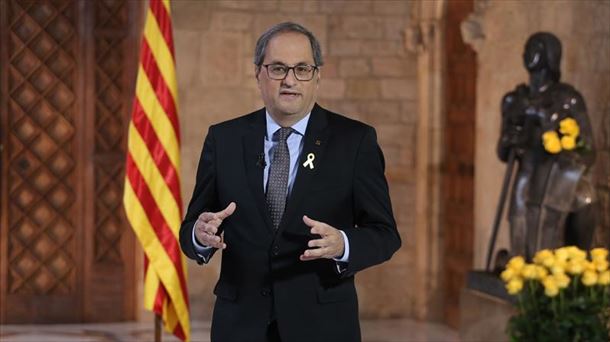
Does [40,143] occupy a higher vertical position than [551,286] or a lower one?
higher

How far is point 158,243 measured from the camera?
5.79 meters

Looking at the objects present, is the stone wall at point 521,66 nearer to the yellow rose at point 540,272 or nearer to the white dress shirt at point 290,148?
the yellow rose at point 540,272

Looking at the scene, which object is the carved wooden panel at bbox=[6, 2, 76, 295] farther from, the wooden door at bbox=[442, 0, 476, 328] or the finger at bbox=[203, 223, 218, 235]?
the finger at bbox=[203, 223, 218, 235]

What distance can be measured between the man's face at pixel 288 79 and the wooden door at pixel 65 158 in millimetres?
5556

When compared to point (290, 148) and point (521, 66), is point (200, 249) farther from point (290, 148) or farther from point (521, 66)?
point (521, 66)

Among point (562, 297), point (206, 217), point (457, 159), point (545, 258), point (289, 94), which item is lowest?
point (562, 297)

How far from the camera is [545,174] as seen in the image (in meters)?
5.64

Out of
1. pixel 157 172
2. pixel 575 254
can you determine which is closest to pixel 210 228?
pixel 575 254

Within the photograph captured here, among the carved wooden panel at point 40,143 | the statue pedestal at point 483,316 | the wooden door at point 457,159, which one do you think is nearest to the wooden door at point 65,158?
the carved wooden panel at point 40,143

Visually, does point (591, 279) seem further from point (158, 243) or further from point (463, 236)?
point (463, 236)

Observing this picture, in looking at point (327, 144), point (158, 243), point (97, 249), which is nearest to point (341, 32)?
point (97, 249)

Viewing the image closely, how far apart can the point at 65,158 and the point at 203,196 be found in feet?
18.0

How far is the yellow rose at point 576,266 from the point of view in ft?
10.1

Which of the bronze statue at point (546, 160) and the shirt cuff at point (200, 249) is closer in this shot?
the shirt cuff at point (200, 249)
